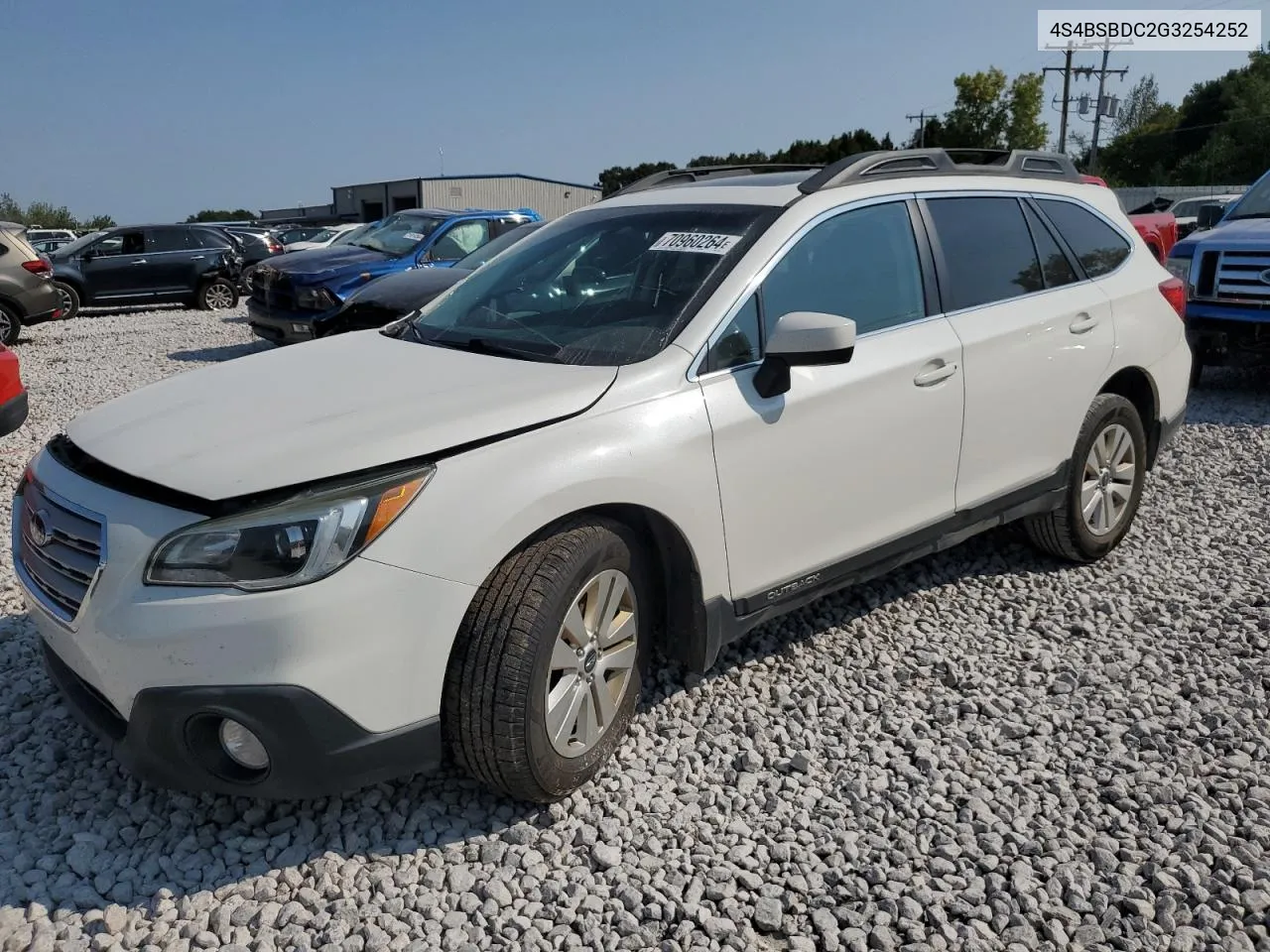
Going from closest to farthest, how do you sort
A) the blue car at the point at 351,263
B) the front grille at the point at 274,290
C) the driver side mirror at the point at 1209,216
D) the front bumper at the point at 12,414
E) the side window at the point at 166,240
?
the front bumper at the point at 12,414 < the driver side mirror at the point at 1209,216 < the blue car at the point at 351,263 < the front grille at the point at 274,290 < the side window at the point at 166,240

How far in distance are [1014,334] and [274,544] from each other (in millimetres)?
2919

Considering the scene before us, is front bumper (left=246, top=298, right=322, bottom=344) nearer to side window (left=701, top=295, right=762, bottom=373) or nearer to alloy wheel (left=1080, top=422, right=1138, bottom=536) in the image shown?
alloy wheel (left=1080, top=422, right=1138, bottom=536)

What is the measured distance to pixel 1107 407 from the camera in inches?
179

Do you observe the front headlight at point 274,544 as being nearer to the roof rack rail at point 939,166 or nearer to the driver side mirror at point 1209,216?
the roof rack rail at point 939,166

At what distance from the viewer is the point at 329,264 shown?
37.1 ft

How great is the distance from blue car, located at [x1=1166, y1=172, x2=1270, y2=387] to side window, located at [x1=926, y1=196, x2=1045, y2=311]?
16.1ft

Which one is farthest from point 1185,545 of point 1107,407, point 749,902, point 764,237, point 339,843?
point 339,843

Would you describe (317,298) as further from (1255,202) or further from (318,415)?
(1255,202)

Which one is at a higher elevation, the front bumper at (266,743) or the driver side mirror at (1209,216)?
the driver side mirror at (1209,216)

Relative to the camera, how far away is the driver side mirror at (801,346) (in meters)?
3.04

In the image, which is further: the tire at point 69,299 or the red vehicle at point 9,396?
the tire at point 69,299

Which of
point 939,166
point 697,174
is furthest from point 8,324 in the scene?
point 939,166

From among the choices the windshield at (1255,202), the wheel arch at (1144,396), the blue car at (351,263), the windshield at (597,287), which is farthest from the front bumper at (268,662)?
the windshield at (1255,202)

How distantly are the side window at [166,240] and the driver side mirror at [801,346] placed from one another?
17224 millimetres
